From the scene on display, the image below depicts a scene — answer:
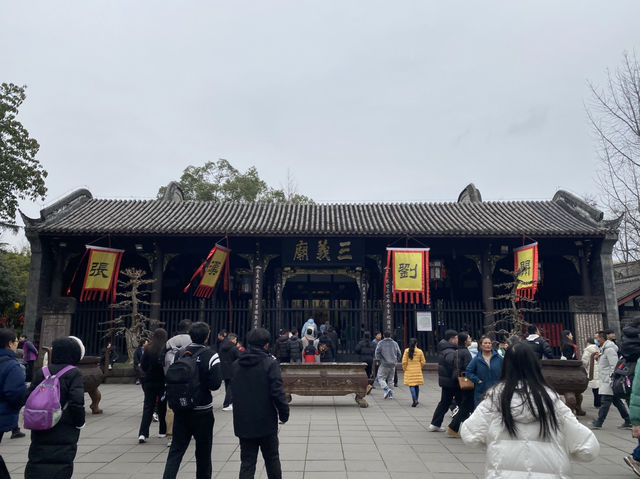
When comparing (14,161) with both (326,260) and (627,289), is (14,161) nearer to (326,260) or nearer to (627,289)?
(326,260)

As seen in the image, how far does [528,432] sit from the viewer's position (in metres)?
2.29

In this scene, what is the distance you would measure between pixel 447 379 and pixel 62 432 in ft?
14.7

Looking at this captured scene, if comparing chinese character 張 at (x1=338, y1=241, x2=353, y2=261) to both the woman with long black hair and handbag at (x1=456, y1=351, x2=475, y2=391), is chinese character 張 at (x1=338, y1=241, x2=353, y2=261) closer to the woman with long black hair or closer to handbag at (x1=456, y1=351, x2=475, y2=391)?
handbag at (x1=456, y1=351, x2=475, y2=391)

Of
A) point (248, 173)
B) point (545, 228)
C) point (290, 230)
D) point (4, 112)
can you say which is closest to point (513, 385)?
point (290, 230)

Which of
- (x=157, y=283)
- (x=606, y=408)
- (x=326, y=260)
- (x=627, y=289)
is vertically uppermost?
(x=326, y=260)

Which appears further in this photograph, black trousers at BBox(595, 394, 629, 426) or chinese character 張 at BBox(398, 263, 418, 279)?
chinese character 張 at BBox(398, 263, 418, 279)

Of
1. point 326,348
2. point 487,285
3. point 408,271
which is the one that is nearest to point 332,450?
point 326,348

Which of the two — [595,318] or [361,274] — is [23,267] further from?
[595,318]

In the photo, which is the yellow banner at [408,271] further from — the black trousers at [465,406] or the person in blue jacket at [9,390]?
the person in blue jacket at [9,390]

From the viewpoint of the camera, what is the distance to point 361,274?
50.1ft

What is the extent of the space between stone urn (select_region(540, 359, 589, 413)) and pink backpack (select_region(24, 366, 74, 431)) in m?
6.53

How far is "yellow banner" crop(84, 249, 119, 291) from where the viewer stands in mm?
13781

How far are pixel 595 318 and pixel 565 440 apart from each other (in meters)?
13.6

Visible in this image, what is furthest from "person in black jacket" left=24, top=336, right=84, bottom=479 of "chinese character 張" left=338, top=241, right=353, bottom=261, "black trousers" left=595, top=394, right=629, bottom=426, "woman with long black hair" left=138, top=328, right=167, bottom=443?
"chinese character 張" left=338, top=241, right=353, bottom=261
